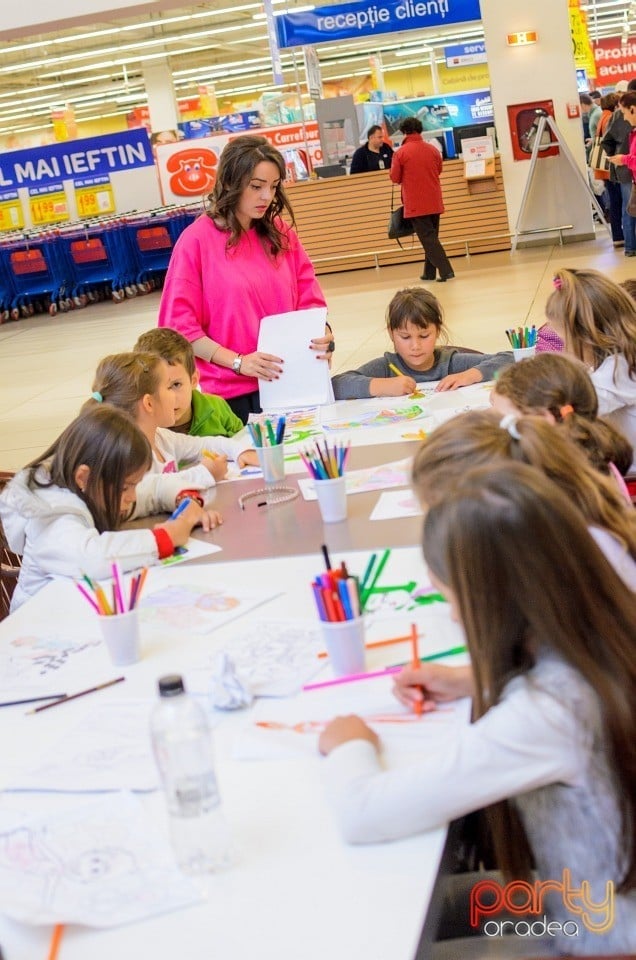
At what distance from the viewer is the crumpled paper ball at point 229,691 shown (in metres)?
1.54

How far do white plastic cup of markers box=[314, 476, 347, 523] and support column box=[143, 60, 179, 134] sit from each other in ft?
72.8

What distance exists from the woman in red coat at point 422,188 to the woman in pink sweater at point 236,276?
23.3 feet

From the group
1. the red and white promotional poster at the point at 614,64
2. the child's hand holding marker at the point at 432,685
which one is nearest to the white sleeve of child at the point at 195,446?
the child's hand holding marker at the point at 432,685

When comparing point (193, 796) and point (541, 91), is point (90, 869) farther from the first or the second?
point (541, 91)

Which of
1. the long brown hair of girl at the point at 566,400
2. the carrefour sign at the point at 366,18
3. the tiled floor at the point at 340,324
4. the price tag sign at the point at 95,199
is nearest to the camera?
the long brown hair of girl at the point at 566,400

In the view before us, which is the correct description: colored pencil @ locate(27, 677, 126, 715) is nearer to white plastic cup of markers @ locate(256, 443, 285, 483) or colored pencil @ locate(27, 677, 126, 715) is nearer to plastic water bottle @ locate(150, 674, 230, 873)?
plastic water bottle @ locate(150, 674, 230, 873)

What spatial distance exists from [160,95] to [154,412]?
22316mm

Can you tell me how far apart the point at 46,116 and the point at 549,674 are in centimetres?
3039

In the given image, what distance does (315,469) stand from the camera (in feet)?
7.41

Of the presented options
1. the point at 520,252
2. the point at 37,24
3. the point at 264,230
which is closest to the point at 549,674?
the point at 264,230

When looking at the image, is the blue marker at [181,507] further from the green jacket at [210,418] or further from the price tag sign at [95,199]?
the price tag sign at [95,199]

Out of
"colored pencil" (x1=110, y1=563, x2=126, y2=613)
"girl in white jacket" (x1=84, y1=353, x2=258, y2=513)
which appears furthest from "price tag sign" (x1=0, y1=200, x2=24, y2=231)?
"colored pencil" (x1=110, y1=563, x2=126, y2=613)

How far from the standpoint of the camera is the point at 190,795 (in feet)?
3.87

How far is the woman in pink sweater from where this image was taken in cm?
345
